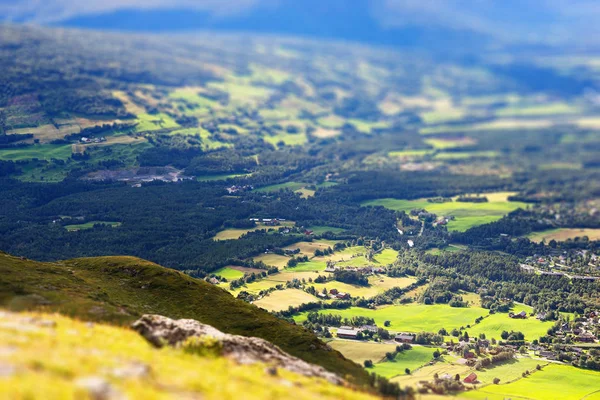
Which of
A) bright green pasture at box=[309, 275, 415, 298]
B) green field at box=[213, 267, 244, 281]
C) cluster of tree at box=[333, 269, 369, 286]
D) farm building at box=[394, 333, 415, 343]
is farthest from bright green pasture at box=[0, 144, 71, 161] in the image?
farm building at box=[394, 333, 415, 343]

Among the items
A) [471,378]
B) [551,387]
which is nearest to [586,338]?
[551,387]

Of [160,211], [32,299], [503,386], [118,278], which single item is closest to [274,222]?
[160,211]

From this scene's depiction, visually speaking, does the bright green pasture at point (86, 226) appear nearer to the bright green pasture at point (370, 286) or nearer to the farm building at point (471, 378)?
the bright green pasture at point (370, 286)

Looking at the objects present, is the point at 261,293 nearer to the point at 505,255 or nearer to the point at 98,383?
the point at 505,255

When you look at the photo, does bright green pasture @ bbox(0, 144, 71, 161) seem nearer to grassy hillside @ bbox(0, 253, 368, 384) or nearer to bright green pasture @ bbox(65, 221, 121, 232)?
bright green pasture @ bbox(65, 221, 121, 232)

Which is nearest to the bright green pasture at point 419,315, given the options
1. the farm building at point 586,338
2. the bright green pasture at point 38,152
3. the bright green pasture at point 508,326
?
the bright green pasture at point 508,326

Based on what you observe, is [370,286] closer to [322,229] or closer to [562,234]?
[322,229]
